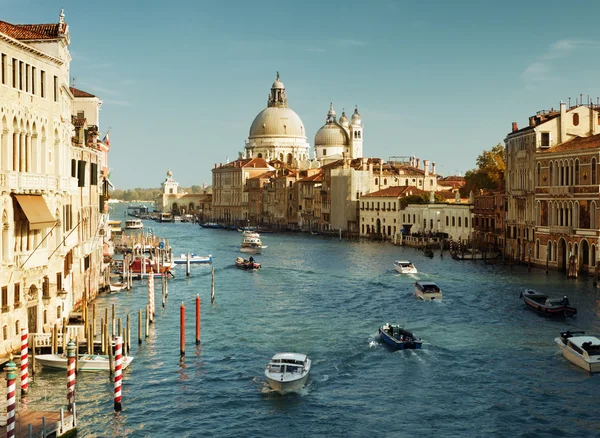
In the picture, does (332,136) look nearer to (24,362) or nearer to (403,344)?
(403,344)

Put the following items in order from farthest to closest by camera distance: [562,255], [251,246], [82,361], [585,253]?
1. [251,246]
2. [562,255]
3. [585,253]
4. [82,361]

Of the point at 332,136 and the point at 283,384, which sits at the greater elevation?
the point at 332,136

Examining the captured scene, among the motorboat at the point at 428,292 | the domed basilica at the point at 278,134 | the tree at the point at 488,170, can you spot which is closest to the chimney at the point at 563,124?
the motorboat at the point at 428,292

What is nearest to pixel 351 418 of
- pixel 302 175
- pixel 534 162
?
pixel 534 162

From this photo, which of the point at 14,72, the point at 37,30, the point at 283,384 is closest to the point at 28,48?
the point at 14,72

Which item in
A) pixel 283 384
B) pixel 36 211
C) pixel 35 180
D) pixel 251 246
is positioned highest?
pixel 35 180

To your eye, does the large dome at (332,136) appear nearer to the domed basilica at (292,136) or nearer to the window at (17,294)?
the domed basilica at (292,136)
